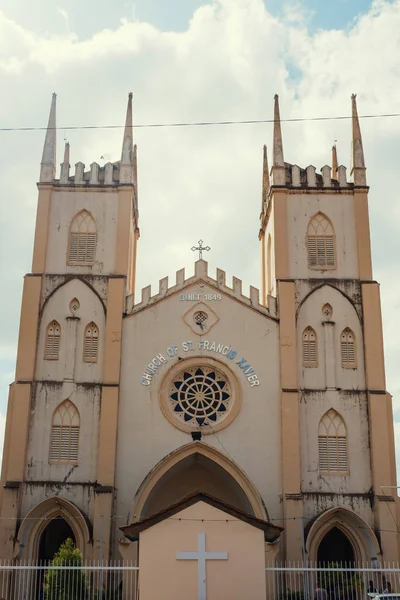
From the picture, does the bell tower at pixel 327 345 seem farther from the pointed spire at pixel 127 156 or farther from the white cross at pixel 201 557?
the white cross at pixel 201 557

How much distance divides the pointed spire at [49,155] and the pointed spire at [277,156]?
7852 mm

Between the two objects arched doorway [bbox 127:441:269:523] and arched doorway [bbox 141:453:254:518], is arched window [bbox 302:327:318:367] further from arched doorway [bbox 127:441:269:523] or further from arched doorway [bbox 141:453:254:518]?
arched doorway [bbox 141:453:254:518]

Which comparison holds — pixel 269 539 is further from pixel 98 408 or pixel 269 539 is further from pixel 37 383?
pixel 37 383

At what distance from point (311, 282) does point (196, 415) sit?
19.5ft

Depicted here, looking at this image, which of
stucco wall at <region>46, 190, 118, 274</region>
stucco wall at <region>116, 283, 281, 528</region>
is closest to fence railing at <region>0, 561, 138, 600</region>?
stucco wall at <region>116, 283, 281, 528</region>

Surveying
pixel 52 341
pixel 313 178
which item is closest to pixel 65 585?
pixel 52 341

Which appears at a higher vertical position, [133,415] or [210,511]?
[133,415]

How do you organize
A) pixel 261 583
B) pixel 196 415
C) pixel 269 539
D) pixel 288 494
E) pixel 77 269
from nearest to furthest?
pixel 261 583
pixel 269 539
pixel 288 494
pixel 196 415
pixel 77 269

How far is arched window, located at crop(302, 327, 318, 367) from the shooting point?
24812mm

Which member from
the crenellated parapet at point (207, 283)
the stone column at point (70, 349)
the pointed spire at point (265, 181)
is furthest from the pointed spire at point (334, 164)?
the stone column at point (70, 349)

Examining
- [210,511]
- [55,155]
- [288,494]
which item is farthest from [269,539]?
[55,155]

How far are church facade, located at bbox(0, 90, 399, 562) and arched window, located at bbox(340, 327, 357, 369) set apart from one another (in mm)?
72

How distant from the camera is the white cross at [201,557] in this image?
15.1 m

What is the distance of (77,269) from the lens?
25906 mm
